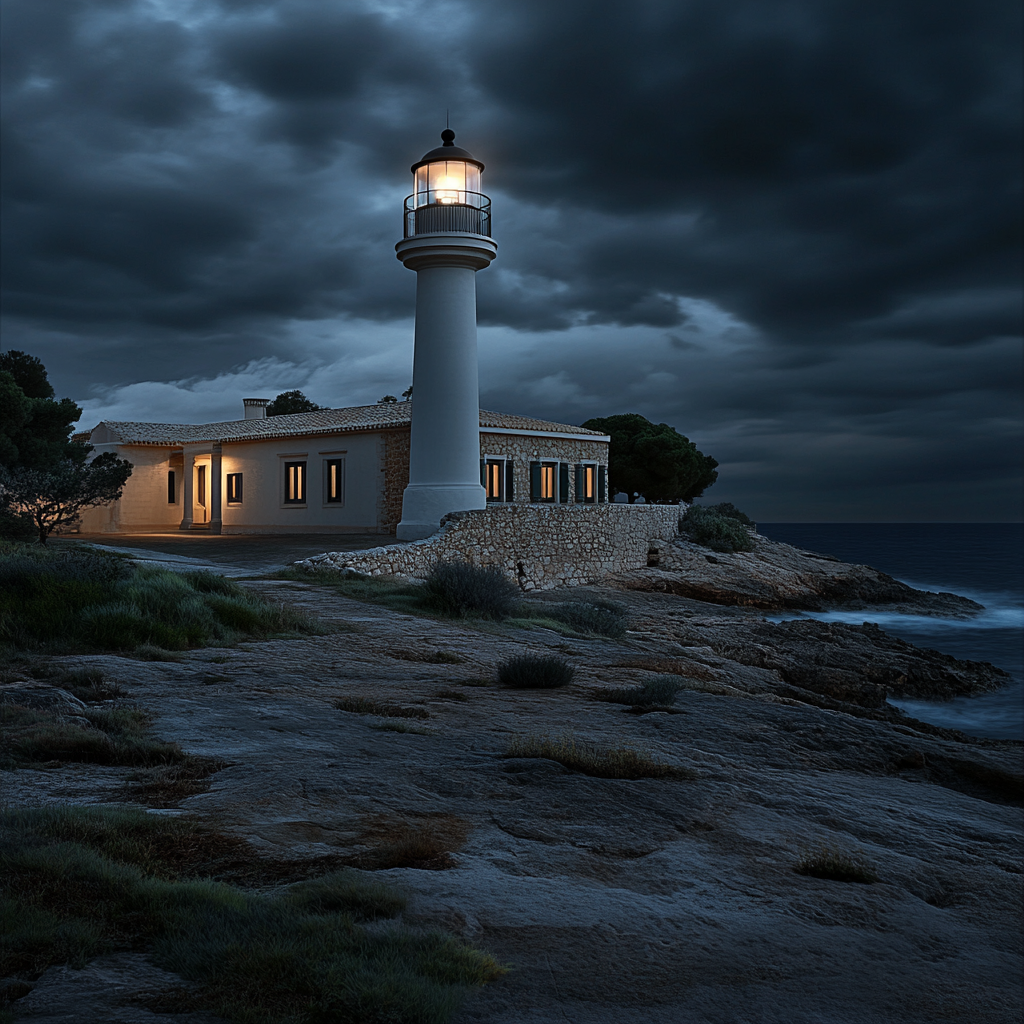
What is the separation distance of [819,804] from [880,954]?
1.73 m

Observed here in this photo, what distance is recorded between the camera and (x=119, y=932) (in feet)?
8.86

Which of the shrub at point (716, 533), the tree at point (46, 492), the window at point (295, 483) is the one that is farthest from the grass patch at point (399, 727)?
the shrub at point (716, 533)

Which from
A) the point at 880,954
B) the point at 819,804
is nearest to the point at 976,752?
the point at 819,804

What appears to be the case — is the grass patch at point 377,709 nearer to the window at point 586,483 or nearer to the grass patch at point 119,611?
the grass patch at point 119,611

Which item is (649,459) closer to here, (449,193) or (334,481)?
(334,481)

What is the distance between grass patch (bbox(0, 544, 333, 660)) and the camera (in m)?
7.67

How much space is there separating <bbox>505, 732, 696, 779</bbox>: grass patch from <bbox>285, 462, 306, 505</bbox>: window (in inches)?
867

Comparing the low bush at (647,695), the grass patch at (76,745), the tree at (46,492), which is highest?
the tree at (46,492)

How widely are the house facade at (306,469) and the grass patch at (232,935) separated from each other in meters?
20.9

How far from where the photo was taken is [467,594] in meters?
12.8

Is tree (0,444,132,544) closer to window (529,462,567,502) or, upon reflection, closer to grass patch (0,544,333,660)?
grass patch (0,544,333,660)

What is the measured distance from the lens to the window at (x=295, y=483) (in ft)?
86.5

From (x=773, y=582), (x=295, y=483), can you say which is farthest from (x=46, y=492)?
(x=773, y=582)

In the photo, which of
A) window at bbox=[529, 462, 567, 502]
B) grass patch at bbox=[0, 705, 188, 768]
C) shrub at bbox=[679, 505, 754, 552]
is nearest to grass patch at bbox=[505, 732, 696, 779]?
grass patch at bbox=[0, 705, 188, 768]
